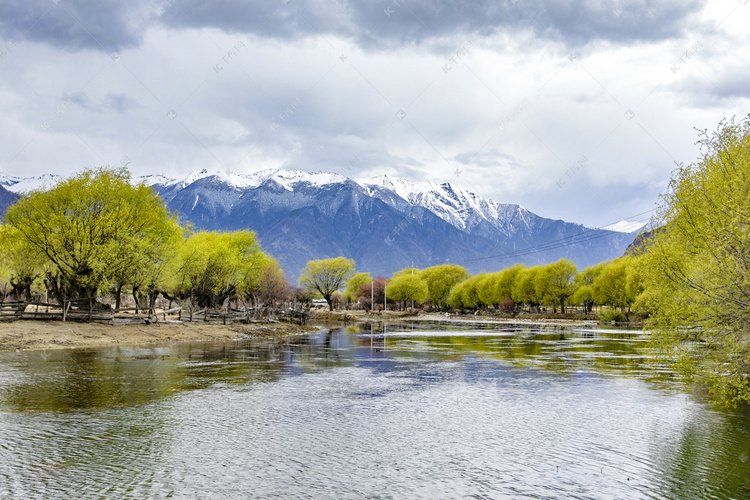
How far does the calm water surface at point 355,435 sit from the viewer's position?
1322 cm

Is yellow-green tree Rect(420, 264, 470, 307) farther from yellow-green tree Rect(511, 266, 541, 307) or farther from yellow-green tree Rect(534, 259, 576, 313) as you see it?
yellow-green tree Rect(534, 259, 576, 313)

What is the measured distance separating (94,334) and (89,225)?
9435 millimetres

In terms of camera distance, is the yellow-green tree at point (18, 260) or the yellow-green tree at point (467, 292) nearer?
the yellow-green tree at point (18, 260)

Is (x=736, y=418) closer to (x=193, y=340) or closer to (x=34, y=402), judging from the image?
(x=34, y=402)

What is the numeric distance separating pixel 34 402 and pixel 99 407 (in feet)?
8.58

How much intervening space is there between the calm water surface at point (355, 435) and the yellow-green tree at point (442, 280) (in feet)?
501

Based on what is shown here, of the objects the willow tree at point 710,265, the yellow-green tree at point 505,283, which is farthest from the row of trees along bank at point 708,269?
the yellow-green tree at point 505,283

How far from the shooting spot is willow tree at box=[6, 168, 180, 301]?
154 feet

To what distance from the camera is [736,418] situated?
21.3 meters

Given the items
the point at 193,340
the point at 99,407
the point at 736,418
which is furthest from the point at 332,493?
the point at 193,340

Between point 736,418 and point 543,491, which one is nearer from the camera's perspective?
point 543,491

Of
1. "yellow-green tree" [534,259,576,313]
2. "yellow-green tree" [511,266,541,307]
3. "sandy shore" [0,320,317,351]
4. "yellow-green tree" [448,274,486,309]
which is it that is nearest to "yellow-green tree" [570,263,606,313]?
"yellow-green tree" [534,259,576,313]

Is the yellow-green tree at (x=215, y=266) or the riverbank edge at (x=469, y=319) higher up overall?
the yellow-green tree at (x=215, y=266)

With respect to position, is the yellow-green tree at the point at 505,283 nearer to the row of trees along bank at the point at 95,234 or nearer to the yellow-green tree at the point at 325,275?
the yellow-green tree at the point at 325,275
